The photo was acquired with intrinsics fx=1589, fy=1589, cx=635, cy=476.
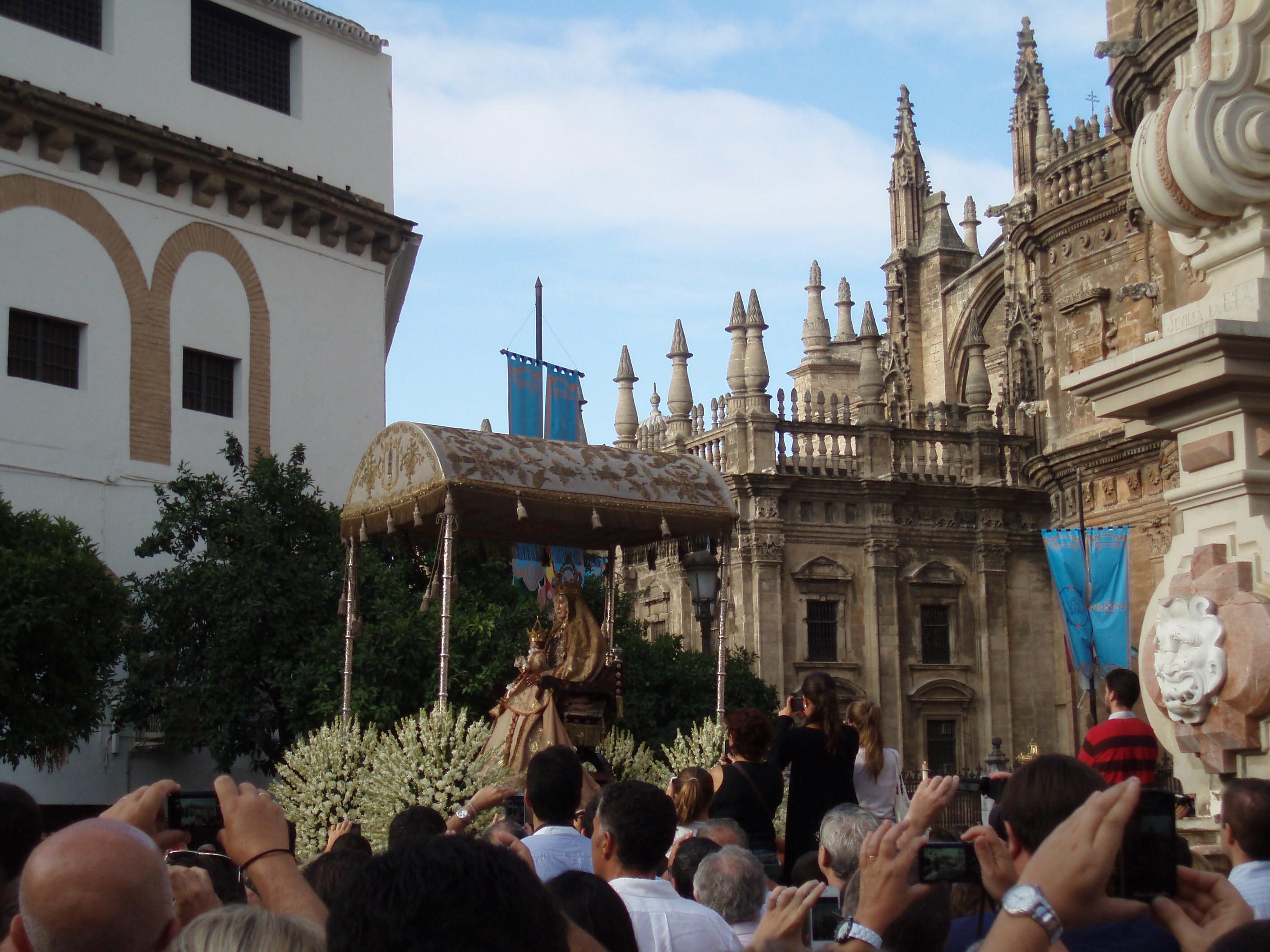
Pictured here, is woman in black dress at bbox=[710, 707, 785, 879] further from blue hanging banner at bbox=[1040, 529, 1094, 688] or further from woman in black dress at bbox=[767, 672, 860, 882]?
blue hanging banner at bbox=[1040, 529, 1094, 688]

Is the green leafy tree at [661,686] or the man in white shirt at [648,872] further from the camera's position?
the green leafy tree at [661,686]

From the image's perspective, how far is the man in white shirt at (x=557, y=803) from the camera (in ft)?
18.8

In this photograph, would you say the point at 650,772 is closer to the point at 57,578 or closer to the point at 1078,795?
the point at 57,578

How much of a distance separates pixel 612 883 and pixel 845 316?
4467 cm

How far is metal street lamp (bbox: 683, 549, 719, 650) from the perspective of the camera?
47.7 feet

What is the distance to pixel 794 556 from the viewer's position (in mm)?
35719

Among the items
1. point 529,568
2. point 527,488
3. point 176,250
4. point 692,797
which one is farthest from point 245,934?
point 176,250

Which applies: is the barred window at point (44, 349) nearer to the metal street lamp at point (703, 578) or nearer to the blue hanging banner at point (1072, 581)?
the metal street lamp at point (703, 578)

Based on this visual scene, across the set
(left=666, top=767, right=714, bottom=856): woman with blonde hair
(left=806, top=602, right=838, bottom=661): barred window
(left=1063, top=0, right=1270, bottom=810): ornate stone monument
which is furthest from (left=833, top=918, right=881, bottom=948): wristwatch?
(left=806, top=602, right=838, bottom=661): barred window

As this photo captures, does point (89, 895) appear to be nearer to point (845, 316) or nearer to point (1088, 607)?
point (1088, 607)

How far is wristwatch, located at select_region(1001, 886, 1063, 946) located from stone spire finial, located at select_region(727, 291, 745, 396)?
110 ft

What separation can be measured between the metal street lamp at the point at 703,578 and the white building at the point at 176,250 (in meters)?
9.97

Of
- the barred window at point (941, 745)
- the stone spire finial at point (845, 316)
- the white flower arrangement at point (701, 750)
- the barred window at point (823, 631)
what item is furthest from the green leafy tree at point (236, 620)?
the stone spire finial at point (845, 316)

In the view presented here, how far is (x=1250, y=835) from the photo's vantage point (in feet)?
12.7
